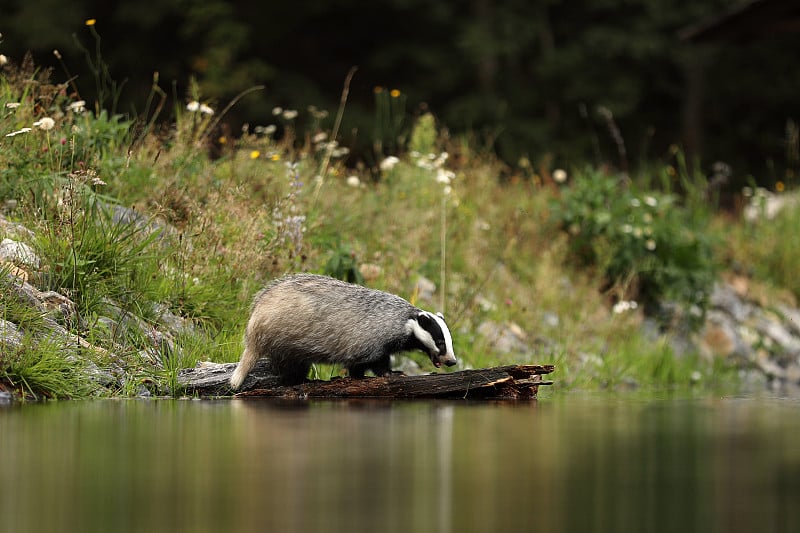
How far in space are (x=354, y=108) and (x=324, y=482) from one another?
2221cm

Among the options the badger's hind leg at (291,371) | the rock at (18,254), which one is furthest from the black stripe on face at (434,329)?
the rock at (18,254)

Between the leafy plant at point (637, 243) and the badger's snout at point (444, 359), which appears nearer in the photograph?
the badger's snout at point (444, 359)

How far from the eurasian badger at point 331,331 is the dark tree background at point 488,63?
16850mm

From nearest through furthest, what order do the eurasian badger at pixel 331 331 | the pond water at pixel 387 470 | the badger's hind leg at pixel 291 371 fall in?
the pond water at pixel 387 470
the eurasian badger at pixel 331 331
the badger's hind leg at pixel 291 371

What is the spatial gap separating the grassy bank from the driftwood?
24 cm

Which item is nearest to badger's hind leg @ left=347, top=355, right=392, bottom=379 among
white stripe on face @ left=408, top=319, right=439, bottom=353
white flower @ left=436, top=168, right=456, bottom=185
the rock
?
white stripe on face @ left=408, top=319, right=439, bottom=353

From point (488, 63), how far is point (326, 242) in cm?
1832

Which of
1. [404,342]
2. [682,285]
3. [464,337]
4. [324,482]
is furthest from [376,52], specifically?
[324,482]

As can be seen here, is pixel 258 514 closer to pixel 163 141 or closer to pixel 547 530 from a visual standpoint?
pixel 547 530

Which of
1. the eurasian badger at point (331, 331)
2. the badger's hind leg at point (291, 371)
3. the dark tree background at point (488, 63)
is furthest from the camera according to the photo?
the dark tree background at point (488, 63)

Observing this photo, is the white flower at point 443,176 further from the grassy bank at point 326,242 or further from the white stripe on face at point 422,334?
the white stripe on face at point 422,334

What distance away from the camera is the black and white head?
21.4ft

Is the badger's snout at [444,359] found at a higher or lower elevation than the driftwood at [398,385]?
higher

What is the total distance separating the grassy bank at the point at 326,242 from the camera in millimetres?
7059
